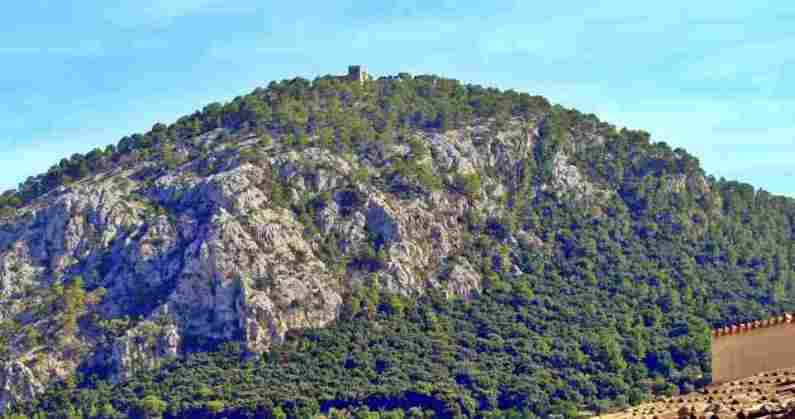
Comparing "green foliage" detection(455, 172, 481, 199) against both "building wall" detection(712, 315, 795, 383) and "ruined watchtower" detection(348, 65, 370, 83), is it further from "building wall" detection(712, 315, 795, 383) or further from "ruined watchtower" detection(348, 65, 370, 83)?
"building wall" detection(712, 315, 795, 383)

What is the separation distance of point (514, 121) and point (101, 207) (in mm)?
38672

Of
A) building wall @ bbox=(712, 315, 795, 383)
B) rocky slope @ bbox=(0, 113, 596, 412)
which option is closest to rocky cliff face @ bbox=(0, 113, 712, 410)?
rocky slope @ bbox=(0, 113, 596, 412)

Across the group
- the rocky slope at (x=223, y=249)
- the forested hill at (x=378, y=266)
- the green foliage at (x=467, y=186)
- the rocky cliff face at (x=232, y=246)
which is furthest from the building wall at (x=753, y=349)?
the green foliage at (x=467, y=186)

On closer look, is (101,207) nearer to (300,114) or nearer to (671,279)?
(300,114)

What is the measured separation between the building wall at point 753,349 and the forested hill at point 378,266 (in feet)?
270

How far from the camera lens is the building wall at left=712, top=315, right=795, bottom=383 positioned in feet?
160

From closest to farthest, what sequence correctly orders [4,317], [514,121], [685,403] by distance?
[685,403], [4,317], [514,121]

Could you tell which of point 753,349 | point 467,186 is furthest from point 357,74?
point 753,349

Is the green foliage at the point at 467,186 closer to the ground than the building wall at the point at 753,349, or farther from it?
farther from it

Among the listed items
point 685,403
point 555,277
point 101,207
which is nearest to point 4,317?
point 101,207

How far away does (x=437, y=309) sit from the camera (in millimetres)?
152500

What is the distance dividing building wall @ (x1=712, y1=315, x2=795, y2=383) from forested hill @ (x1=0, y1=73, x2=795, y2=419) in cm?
8242

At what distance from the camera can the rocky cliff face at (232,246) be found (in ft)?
469

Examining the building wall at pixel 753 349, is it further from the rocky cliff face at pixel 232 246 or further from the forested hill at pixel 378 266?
the rocky cliff face at pixel 232 246
